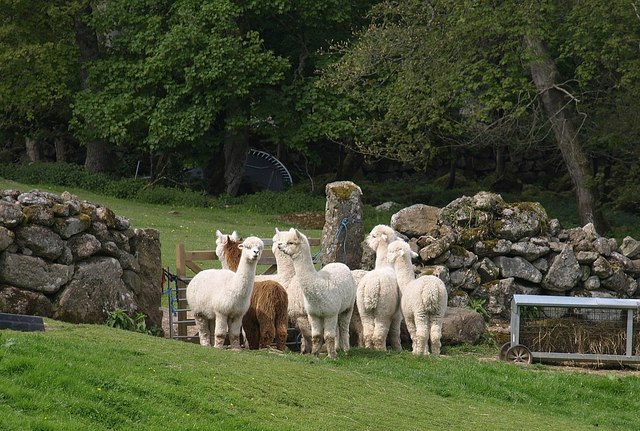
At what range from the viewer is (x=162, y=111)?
121 feet

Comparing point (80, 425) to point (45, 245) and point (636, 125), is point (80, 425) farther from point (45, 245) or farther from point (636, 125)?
point (636, 125)

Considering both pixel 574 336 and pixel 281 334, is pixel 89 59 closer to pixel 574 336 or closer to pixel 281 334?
pixel 281 334

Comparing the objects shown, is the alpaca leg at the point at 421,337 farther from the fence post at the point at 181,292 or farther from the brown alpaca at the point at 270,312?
the fence post at the point at 181,292

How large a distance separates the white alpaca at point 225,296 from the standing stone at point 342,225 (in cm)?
341

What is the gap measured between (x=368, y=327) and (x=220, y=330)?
233 cm

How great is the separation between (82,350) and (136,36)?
2753 cm

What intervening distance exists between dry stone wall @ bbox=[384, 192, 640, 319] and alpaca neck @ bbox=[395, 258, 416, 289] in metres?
2.27

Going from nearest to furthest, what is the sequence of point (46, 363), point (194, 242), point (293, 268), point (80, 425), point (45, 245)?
1. point (80, 425)
2. point (46, 363)
3. point (45, 245)
4. point (293, 268)
5. point (194, 242)

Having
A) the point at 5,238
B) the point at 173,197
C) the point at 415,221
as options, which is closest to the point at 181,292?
the point at 5,238

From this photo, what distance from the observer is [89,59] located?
4094 cm

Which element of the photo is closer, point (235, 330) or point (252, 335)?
point (235, 330)

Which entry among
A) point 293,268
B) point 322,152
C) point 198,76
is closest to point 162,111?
point 198,76

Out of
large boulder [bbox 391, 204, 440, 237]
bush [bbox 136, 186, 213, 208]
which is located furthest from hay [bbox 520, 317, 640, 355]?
bush [bbox 136, 186, 213, 208]

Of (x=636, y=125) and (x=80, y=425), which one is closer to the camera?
(x=80, y=425)
